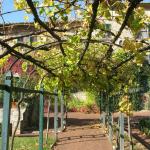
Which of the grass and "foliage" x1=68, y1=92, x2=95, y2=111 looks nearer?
the grass

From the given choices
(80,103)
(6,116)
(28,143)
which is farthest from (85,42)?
(80,103)

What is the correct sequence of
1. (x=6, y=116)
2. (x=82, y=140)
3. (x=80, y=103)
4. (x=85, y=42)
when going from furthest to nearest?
(x=80, y=103)
(x=82, y=140)
(x=85, y=42)
(x=6, y=116)

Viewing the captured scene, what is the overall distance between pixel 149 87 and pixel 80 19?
2809cm

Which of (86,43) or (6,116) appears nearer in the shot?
(6,116)

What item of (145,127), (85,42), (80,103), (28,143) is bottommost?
(28,143)

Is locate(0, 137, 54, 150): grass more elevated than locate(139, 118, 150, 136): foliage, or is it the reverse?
locate(139, 118, 150, 136): foliage

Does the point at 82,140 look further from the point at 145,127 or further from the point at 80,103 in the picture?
the point at 80,103

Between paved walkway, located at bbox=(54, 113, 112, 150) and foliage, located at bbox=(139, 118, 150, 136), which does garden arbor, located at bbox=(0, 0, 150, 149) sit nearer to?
paved walkway, located at bbox=(54, 113, 112, 150)

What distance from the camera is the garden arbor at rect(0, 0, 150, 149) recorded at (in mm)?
4875

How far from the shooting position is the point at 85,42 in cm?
625

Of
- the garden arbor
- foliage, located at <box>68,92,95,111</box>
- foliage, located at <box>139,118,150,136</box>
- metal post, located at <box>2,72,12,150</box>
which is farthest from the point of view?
foliage, located at <box>68,92,95,111</box>

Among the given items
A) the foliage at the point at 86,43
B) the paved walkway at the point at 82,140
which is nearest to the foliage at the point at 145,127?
the paved walkway at the point at 82,140

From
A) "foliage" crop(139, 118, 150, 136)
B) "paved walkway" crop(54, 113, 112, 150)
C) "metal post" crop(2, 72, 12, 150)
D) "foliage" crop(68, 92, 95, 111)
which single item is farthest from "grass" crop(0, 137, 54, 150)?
"foliage" crop(68, 92, 95, 111)

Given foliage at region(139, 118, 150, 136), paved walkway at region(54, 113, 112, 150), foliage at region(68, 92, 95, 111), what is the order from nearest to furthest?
paved walkway at region(54, 113, 112, 150), foliage at region(139, 118, 150, 136), foliage at region(68, 92, 95, 111)
